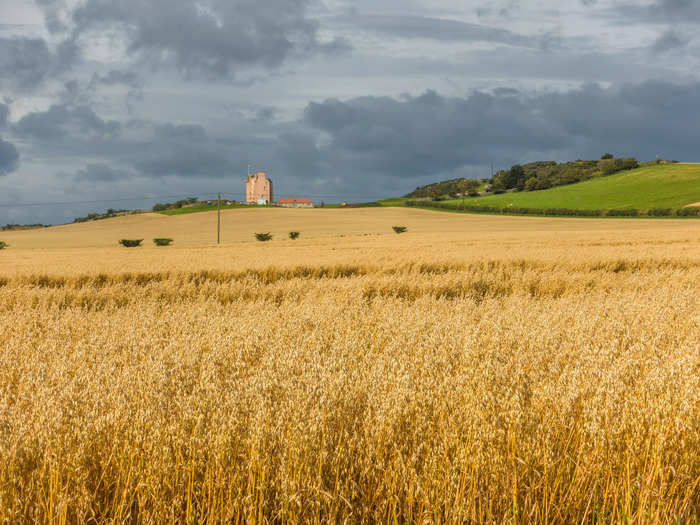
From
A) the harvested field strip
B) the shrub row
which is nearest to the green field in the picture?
the shrub row

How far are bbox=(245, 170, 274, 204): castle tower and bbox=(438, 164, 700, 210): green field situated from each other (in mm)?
100108

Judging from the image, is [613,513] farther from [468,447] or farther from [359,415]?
[359,415]

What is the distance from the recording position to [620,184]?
11288 cm

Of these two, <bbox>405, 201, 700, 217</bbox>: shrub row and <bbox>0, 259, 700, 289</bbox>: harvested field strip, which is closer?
<bbox>0, 259, 700, 289</bbox>: harvested field strip

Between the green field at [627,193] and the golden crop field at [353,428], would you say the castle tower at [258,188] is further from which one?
the golden crop field at [353,428]

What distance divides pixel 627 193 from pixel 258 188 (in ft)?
439

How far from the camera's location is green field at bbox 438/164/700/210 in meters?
92.0

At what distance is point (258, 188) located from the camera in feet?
626

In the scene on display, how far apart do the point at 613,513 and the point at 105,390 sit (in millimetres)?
3471

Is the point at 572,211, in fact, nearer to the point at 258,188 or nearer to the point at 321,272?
the point at 321,272

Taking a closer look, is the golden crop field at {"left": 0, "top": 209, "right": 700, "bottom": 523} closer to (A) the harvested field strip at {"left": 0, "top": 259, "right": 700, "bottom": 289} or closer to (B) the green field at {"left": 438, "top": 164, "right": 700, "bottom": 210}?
(A) the harvested field strip at {"left": 0, "top": 259, "right": 700, "bottom": 289}

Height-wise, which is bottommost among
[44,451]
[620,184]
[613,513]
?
[613,513]

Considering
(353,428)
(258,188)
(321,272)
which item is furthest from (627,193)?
(258,188)

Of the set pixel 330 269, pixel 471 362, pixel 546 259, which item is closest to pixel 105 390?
pixel 471 362
